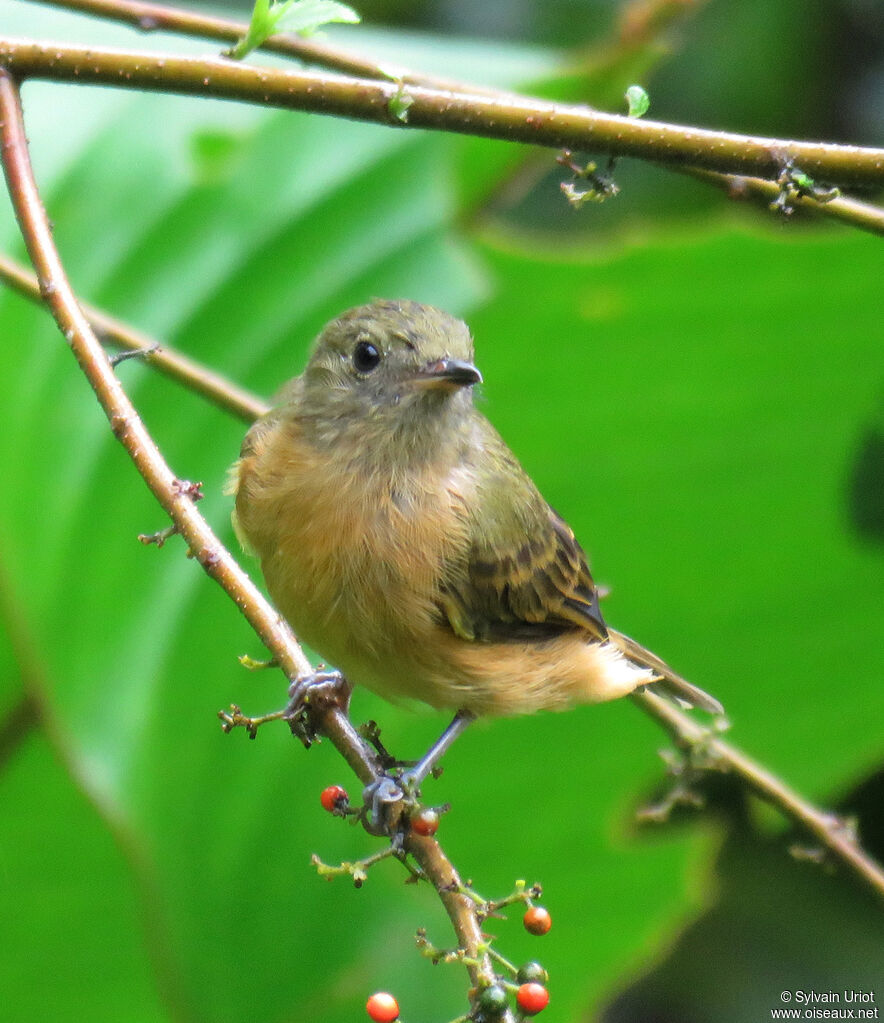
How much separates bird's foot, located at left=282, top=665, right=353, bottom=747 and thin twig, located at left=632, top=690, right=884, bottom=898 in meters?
0.86

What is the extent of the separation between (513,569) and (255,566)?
1232 mm

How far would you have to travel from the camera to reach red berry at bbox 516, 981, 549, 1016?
2027 millimetres

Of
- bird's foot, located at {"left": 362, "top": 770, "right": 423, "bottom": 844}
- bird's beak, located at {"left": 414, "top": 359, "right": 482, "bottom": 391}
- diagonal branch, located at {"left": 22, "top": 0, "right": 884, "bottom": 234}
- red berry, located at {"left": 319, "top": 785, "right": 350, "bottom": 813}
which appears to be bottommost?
bird's foot, located at {"left": 362, "top": 770, "right": 423, "bottom": 844}

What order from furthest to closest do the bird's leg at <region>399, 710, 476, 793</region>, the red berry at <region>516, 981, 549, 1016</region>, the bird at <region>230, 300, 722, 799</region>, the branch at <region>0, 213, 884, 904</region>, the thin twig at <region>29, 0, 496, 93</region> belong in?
the bird at <region>230, 300, 722, 799</region> < the branch at <region>0, 213, 884, 904</region> < the thin twig at <region>29, 0, 496, 93</region> < the bird's leg at <region>399, 710, 476, 793</region> < the red berry at <region>516, 981, 549, 1016</region>

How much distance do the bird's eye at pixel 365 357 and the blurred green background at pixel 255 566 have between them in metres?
0.78

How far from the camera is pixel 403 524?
132 inches

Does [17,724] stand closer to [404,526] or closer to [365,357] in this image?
[404,526]

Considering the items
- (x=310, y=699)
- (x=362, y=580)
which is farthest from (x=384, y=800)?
(x=362, y=580)

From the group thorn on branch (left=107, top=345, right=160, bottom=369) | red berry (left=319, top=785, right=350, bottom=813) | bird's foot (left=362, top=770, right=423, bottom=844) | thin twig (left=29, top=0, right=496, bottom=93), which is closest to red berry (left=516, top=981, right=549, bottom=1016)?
bird's foot (left=362, top=770, right=423, bottom=844)

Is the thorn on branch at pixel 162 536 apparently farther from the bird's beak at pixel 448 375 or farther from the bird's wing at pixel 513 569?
the bird's wing at pixel 513 569

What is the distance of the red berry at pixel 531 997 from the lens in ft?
6.65

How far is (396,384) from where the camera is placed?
336 cm

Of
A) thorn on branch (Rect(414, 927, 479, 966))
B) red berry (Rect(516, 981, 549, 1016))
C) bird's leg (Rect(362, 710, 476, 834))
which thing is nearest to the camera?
thorn on branch (Rect(414, 927, 479, 966))

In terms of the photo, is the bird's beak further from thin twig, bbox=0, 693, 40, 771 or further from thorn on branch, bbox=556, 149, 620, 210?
thin twig, bbox=0, 693, 40, 771
